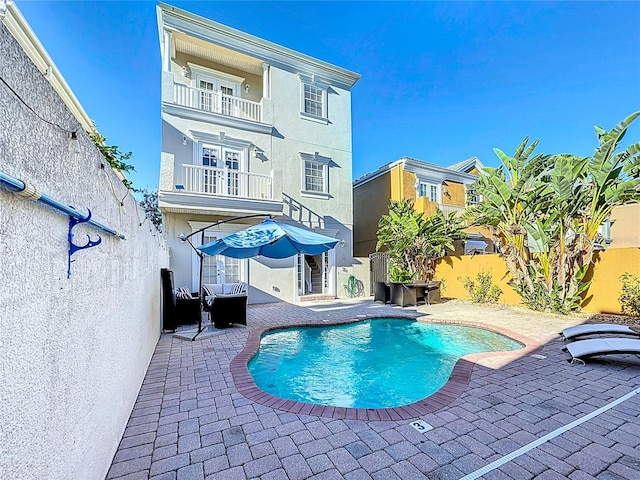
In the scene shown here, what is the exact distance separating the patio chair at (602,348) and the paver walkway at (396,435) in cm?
30

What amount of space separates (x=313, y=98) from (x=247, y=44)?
4.35 meters

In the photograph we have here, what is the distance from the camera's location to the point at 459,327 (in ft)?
33.3

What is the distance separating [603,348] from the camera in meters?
5.88

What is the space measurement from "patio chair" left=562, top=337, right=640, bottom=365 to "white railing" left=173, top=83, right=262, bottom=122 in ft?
50.1

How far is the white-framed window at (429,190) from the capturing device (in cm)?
2151

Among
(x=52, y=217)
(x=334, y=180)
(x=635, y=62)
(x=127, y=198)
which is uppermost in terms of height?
(x=635, y=62)

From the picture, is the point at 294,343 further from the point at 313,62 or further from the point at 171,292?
the point at 313,62

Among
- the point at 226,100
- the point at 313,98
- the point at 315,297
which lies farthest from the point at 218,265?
the point at 313,98

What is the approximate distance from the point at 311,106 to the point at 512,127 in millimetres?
14056

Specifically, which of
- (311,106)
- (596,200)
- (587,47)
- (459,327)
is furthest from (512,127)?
(459,327)

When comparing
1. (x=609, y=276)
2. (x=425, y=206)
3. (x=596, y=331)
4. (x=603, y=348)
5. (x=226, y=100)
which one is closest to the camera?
(x=603, y=348)

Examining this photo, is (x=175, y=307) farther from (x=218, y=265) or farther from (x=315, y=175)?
(x=315, y=175)

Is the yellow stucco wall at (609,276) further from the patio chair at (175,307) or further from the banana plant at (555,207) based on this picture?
the patio chair at (175,307)

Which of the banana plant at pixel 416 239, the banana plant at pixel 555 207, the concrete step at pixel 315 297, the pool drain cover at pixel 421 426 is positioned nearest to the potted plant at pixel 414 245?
the banana plant at pixel 416 239
